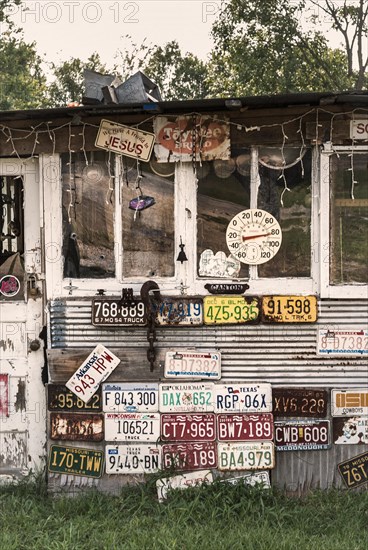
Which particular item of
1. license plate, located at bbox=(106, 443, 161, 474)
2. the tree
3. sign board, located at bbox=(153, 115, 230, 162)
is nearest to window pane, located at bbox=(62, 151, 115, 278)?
sign board, located at bbox=(153, 115, 230, 162)

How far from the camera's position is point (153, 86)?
686cm

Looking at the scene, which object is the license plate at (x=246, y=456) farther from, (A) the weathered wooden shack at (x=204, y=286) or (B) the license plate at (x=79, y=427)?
(B) the license plate at (x=79, y=427)

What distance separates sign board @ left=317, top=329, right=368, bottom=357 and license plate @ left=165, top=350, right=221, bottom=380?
816 mm

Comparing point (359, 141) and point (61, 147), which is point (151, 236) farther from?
point (359, 141)

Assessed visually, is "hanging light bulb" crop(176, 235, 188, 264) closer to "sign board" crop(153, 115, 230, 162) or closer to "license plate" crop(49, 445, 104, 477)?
"sign board" crop(153, 115, 230, 162)

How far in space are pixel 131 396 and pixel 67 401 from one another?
20.2 inches

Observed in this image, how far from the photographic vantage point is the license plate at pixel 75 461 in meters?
6.45

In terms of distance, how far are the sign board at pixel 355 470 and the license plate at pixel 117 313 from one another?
1.93m

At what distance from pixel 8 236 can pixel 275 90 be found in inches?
727

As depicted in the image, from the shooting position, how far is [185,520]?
5.80 meters

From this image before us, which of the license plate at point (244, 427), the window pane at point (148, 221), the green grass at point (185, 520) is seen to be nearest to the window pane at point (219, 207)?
the window pane at point (148, 221)

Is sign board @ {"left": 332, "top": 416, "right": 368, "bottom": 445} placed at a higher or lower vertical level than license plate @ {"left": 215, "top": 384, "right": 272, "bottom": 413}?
lower

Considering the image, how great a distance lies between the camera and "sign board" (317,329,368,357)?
6355 millimetres

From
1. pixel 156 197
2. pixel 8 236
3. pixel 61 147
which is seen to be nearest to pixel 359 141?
pixel 156 197
